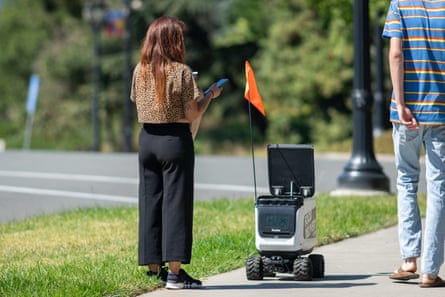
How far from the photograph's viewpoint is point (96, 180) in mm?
19391

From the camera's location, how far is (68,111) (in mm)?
55250

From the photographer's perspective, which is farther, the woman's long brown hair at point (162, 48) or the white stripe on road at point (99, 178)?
the white stripe on road at point (99, 178)

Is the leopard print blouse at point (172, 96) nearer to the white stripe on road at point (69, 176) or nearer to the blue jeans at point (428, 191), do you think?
the blue jeans at point (428, 191)

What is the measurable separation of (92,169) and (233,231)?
37.6ft

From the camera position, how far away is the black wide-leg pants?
7555mm

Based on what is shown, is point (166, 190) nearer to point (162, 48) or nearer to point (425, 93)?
point (162, 48)

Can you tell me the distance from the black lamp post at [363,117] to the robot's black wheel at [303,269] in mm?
6046

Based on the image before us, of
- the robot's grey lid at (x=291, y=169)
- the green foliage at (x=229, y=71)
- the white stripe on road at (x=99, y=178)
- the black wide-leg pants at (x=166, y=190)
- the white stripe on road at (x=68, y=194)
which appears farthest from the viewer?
the green foliage at (x=229, y=71)

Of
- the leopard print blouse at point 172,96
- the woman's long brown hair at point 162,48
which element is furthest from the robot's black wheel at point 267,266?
the woman's long brown hair at point 162,48

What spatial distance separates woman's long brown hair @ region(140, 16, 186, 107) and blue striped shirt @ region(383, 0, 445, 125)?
1.40 metres

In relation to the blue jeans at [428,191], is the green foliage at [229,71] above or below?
above

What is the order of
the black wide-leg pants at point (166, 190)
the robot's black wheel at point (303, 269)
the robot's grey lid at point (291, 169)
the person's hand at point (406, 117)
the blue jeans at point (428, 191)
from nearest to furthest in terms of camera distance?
the person's hand at point (406, 117)
the blue jeans at point (428, 191)
the black wide-leg pants at point (166, 190)
the robot's black wheel at point (303, 269)
the robot's grey lid at point (291, 169)

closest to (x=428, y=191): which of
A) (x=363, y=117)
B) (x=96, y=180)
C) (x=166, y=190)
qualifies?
(x=166, y=190)

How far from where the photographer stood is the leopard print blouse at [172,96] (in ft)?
24.6
